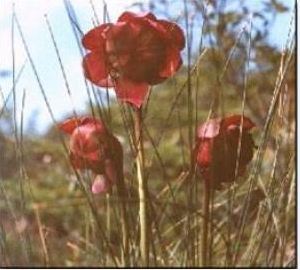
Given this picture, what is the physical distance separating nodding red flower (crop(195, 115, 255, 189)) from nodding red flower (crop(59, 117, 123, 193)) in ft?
0.36

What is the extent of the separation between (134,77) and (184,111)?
123 millimetres

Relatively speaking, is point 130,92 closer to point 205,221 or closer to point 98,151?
point 98,151

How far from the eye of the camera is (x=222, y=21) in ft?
3.79

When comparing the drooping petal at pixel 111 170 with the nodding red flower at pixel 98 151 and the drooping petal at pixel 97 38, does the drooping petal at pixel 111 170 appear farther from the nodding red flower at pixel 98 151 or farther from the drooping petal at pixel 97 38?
the drooping petal at pixel 97 38

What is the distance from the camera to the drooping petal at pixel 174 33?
103cm

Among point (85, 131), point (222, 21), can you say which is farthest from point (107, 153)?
point (222, 21)

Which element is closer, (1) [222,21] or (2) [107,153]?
(2) [107,153]

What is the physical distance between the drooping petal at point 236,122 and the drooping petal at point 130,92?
0.36 ft

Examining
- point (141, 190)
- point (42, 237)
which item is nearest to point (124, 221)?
point (141, 190)

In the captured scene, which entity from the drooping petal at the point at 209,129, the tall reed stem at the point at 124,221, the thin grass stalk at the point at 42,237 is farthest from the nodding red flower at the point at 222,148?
the thin grass stalk at the point at 42,237

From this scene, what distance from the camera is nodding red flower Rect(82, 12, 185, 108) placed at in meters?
1.01

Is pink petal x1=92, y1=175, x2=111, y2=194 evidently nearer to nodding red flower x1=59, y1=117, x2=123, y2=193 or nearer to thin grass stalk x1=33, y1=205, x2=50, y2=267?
nodding red flower x1=59, y1=117, x2=123, y2=193

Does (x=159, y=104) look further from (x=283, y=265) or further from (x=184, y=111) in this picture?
(x=283, y=265)

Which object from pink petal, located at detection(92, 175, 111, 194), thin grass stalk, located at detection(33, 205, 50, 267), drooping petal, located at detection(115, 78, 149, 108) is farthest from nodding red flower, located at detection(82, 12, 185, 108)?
thin grass stalk, located at detection(33, 205, 50, 267)
